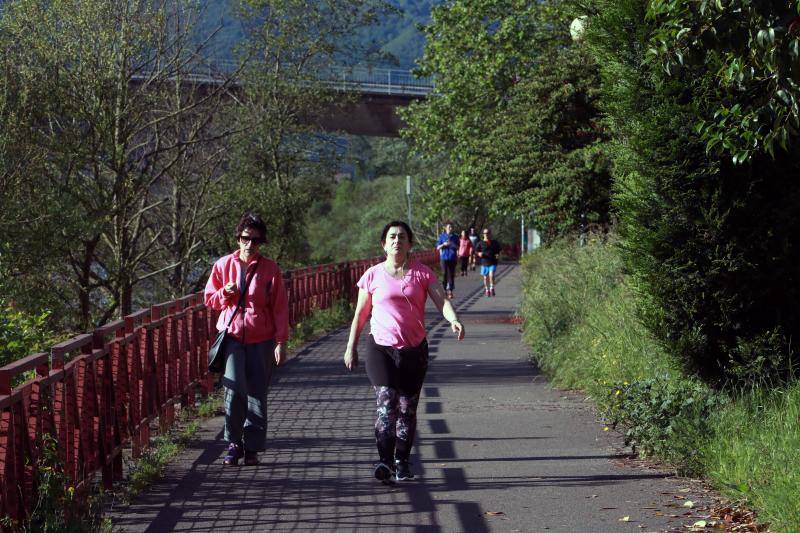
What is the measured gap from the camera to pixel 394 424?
8500 mm

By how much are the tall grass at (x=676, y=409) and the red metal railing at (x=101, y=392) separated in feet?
11.8

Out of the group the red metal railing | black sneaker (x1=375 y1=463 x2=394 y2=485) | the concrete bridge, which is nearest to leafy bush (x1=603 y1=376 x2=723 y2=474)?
black sneaker (x1=375 y1=463 x2=394 y2=485)

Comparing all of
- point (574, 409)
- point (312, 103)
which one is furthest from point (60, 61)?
A: point (312, 103)

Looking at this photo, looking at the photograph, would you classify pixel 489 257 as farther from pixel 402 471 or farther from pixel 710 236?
pixel 402 471

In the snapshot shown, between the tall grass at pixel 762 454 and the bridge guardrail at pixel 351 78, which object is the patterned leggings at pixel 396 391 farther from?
the bridge guardrail at pixel 351 78

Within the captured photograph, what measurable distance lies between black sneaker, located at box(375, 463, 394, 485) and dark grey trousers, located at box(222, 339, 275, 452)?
113 centimetres

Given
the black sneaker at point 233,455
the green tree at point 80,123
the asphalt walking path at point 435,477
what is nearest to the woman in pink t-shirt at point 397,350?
the asphalt walking path at point 435,477

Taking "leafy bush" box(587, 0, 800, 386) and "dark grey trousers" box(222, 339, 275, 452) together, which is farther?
"leafy bush" box(587, 0, 800, 386)

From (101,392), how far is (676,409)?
3.95m

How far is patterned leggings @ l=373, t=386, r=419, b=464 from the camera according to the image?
27.6 ft

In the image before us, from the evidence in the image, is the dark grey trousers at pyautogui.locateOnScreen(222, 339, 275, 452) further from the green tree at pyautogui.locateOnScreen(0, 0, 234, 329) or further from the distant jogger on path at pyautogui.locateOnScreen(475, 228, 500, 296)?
the distant jogger on path at pyautogui.locateOnScreen(475, 228, 500, 296)

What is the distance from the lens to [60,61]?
682 inches

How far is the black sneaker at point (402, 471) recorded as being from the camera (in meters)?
8.40

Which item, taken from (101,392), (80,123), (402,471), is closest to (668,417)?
(402,471)
